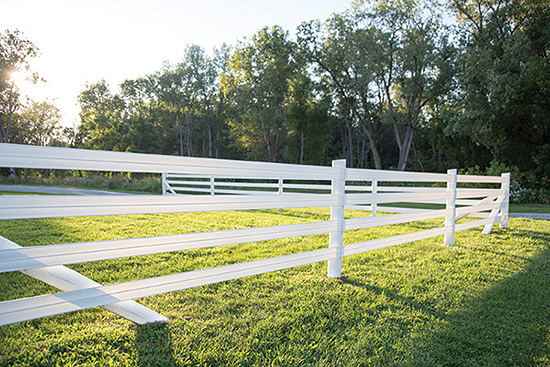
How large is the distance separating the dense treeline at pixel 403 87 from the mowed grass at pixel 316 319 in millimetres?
15714

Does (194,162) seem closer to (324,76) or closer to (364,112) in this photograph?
(324,76)

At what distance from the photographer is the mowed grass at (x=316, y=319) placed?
7.26 feet

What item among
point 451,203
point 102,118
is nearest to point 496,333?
point 451,203

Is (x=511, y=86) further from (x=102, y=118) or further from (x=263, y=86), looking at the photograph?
(x=102, y=118)

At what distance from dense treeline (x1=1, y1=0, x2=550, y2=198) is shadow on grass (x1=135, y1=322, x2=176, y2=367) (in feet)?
62.3

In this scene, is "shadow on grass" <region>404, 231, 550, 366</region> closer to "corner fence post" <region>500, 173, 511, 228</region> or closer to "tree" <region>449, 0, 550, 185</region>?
"corner fence post" <region>500, 173, 511, 228</region>

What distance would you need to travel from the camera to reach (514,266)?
15.2 ft

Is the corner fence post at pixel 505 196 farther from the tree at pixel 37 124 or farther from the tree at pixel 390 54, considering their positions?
the tree at pixel 37 124

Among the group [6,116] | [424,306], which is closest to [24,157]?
[424,306]

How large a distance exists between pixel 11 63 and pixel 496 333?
41465 millimetres

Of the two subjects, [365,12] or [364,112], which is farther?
[364,112]

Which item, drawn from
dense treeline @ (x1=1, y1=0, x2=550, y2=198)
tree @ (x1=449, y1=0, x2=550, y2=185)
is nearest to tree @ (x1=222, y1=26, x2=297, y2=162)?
dense treeline @ (x1=1, y1=0, x2=550, y2=198)

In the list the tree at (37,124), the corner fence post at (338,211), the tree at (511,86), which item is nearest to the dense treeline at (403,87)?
the tree at (511,86)

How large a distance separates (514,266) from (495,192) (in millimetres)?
2724
